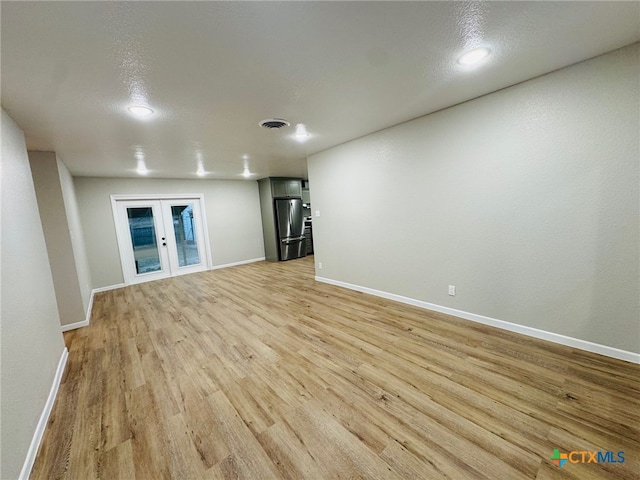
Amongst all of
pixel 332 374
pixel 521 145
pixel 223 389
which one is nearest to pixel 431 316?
pixel 332 374

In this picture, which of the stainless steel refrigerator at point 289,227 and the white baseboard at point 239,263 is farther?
the stainless steel refrigerator at point 289,227

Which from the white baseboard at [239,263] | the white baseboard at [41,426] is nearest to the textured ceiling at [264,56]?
the white baseboard at [41,426]

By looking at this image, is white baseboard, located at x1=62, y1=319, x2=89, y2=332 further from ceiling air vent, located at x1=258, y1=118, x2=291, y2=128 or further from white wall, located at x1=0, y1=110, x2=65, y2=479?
ceiling air vent, located at x1=258, y1=118, x2=291, y2=128

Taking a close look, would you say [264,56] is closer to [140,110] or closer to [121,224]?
[140,110]

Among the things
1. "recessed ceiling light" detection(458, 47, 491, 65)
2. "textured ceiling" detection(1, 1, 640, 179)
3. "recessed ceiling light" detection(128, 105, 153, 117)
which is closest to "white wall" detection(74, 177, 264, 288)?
"textured ceiling" detection(1, 1, 640, 179)

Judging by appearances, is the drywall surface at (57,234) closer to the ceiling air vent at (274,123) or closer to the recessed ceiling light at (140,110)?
the recessed ceiling light at (140,110)

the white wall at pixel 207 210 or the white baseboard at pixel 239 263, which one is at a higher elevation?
the white wall at pixel 207 210

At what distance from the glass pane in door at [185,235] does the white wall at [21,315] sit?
3844mm

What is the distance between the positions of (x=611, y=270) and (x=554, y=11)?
1944mm

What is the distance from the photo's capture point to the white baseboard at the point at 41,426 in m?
1.43

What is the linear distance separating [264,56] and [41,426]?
293 centimetres

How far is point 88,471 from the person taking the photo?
4.70 ft

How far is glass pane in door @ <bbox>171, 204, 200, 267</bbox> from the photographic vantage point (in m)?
6.31

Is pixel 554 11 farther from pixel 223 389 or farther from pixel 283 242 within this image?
pixel 283 242
